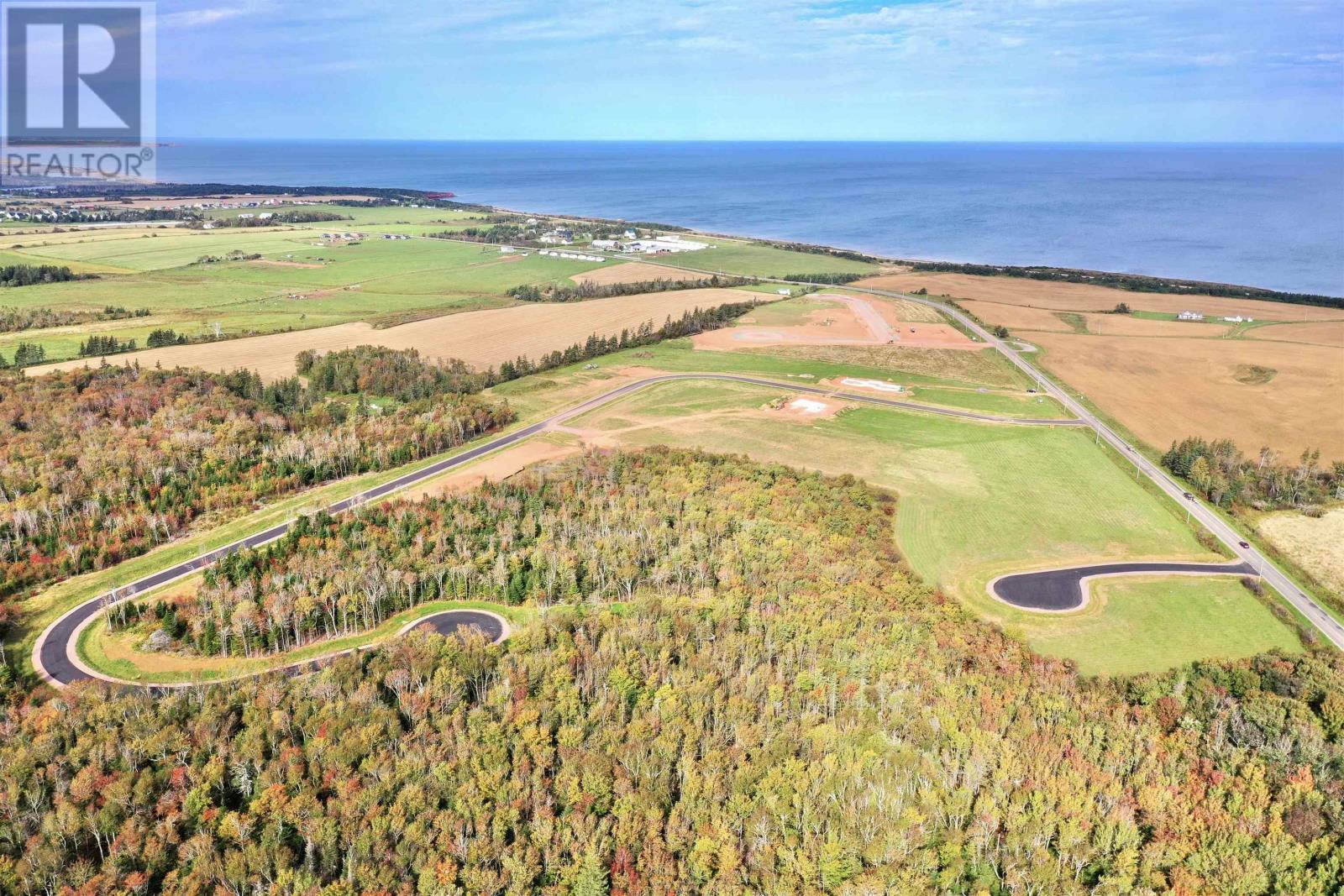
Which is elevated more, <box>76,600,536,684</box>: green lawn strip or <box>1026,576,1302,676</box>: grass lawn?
<box>1026,576,1302,676</box>: grass lawn

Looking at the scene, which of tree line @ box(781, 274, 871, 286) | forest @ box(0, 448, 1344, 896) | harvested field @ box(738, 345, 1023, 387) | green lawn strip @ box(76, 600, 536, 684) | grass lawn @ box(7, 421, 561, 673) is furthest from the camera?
tree line @ box(781, 274, 871, 286)

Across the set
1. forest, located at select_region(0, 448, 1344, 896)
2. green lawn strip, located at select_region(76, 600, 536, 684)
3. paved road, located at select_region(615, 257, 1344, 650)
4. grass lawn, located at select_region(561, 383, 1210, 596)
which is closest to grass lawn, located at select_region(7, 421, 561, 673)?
green lawn strip, located at select_region(76, 600, 536, 684)

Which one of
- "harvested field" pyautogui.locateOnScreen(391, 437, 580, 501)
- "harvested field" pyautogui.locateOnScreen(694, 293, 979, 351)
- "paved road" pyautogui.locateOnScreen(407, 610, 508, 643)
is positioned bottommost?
"paved road" pyautogui.locateOnScreen(407, 610, 508, 643)

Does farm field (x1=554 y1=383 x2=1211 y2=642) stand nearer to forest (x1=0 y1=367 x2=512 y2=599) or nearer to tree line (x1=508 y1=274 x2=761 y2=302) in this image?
forest (x1=0 y1=367 x2=512 y2=599)

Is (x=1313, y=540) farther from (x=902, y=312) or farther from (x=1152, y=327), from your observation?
(x=902, y=312)

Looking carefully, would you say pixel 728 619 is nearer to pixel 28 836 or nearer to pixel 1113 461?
pixel 28 836

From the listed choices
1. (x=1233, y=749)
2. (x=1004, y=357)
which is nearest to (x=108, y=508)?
Answer: (x=1233, y=749)
